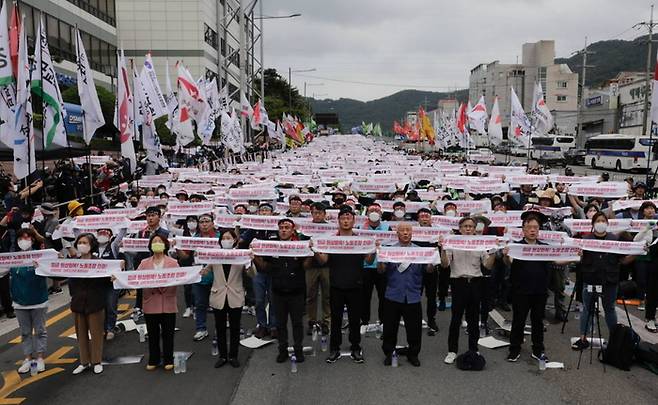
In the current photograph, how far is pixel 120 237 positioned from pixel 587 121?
64750 millimetres

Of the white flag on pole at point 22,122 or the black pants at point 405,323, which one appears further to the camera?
the white flag on pole at point 22,122

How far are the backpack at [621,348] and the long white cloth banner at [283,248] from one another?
3685 mm

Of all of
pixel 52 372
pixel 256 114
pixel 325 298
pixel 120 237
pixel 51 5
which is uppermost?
pixel 51 5

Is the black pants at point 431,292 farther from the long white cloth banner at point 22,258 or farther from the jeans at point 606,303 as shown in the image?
the long white cloth banner at point 22,258

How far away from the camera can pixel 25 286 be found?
705 cm

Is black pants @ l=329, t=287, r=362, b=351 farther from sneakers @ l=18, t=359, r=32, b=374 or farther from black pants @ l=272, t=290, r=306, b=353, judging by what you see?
sneakers @ l=18, t=359, r=32, b=374

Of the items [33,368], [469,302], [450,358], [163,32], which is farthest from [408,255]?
[163,32]

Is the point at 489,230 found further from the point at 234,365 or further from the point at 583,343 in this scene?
the point at 234,365

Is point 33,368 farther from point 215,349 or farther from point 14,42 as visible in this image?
point 14,42

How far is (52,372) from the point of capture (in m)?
7.04

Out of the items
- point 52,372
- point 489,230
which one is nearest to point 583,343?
point 489,230

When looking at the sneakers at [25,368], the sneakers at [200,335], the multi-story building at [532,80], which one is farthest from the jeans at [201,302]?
the multi-story building at [532,80]

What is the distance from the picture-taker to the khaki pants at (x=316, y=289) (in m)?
8.12

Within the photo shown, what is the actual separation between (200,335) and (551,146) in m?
50.0
